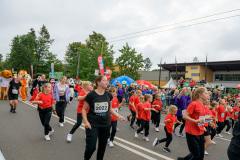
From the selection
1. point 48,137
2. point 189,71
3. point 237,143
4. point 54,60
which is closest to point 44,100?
point 48,137

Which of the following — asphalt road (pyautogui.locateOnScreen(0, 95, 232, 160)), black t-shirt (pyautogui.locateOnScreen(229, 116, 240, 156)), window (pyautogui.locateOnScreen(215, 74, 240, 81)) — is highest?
window (pyautogui.locateOnScreen(215, 74, 240, 81))

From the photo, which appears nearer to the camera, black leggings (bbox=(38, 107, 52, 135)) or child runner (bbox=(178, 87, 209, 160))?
child runner (bbox=(178, 87, 209, 160))

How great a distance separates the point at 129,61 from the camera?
35031 millimetres

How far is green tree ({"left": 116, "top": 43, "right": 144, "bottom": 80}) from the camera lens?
3478 centimetres

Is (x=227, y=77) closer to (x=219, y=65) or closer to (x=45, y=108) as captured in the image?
(x=219, y=65)

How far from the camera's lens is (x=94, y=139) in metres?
3.17

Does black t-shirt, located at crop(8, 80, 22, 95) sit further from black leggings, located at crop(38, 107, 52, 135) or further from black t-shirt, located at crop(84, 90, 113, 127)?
black t-shirt, located at crop(84, 90, 113, 127)

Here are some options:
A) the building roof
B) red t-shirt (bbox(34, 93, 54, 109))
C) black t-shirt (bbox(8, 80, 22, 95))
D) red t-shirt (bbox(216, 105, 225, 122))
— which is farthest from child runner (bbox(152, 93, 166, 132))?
the building roof

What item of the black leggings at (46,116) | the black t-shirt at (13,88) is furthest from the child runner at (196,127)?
the black t-shirt at (13,88)

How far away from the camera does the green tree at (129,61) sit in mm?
34781

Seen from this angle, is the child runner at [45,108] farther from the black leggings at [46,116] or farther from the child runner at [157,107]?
the child runner at [157,107]

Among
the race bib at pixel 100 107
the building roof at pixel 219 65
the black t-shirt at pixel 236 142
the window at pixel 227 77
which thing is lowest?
the black t-shirt at pixel 236 142

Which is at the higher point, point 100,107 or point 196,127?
point 100,107

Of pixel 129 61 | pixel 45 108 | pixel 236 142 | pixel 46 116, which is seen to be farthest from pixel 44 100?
pixel 129 61
